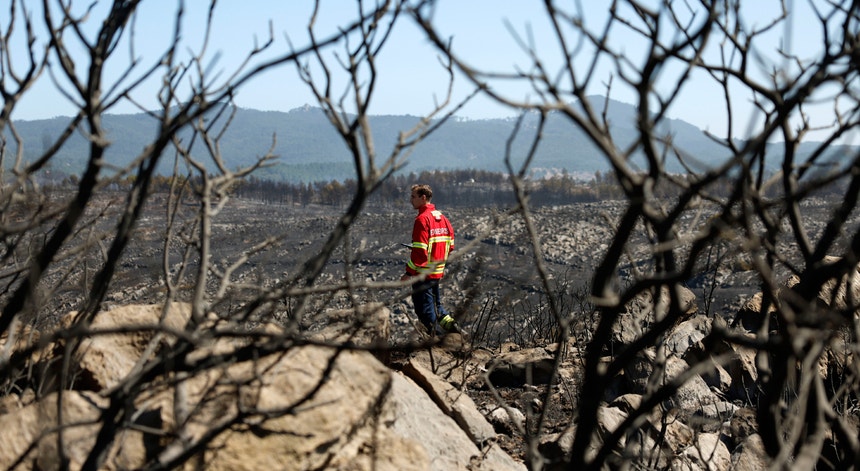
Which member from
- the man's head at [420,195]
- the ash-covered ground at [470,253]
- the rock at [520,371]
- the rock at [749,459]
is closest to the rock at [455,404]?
the rock at [749,459]

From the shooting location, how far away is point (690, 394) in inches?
195

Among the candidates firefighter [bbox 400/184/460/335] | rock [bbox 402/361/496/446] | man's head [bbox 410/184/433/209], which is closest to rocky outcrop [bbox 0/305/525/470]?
rock [bbox 402/361/496/446]

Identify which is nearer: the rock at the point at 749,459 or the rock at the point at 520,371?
the rock at the point at 749,459

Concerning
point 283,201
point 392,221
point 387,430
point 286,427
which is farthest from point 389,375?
point 283,201

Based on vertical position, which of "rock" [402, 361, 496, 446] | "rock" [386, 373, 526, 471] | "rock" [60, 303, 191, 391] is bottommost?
"rock" [402, 361, 496, 446]

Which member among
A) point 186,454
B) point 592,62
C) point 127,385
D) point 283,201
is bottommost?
point 283,201

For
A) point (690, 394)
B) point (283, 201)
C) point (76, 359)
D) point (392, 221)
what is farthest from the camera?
point (283, 201)

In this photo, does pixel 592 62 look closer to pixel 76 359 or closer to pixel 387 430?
pixel 387 430

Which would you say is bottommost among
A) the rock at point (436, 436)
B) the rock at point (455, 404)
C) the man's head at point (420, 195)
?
the rock at point (455, 404)

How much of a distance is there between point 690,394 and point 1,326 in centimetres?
427

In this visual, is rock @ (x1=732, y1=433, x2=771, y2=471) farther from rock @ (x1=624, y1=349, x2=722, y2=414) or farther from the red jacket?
the red jacket

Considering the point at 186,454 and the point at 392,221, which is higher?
the point at 186,454

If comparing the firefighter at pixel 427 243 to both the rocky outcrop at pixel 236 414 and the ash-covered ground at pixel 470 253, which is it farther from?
the ash-covered ground at pixel 470 253

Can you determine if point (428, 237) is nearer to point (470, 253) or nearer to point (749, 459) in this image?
point (749, 459)
